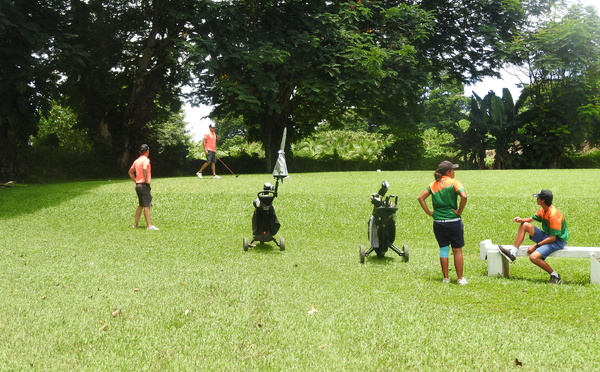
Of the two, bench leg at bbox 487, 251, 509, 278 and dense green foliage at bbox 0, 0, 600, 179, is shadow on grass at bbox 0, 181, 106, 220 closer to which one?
dense green foliage at bbox 0, 0, 600, 179

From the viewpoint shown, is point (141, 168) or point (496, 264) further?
point (141, 168)

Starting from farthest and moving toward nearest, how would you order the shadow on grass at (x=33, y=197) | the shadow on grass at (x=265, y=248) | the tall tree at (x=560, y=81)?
1. the tall tree at (x=560, y=81)
2. the shadow on grass at (x=33, y=197)
3. the shadow on grass at (x=265, y=248)

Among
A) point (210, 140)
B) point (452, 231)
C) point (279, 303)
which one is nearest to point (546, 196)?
point (452, 231)

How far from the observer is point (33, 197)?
61.0 feet

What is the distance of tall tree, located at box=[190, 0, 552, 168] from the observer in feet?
81.4

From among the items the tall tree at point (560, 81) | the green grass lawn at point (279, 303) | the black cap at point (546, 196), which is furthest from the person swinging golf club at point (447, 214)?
the tall tree at point (560, 81)

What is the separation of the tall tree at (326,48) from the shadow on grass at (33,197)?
7413mm

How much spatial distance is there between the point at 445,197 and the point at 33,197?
15.2 meters

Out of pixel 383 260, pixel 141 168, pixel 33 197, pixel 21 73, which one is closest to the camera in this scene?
pixel 383 260

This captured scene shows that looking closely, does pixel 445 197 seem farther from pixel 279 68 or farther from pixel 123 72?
pixel 123 72

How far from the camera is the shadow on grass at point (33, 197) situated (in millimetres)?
16703

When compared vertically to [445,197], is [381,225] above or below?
below

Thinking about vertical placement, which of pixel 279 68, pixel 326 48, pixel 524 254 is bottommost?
pixel 524 254

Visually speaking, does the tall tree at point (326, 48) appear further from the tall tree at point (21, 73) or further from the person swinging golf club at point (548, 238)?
the person swinging golf club at point (548, 238)
